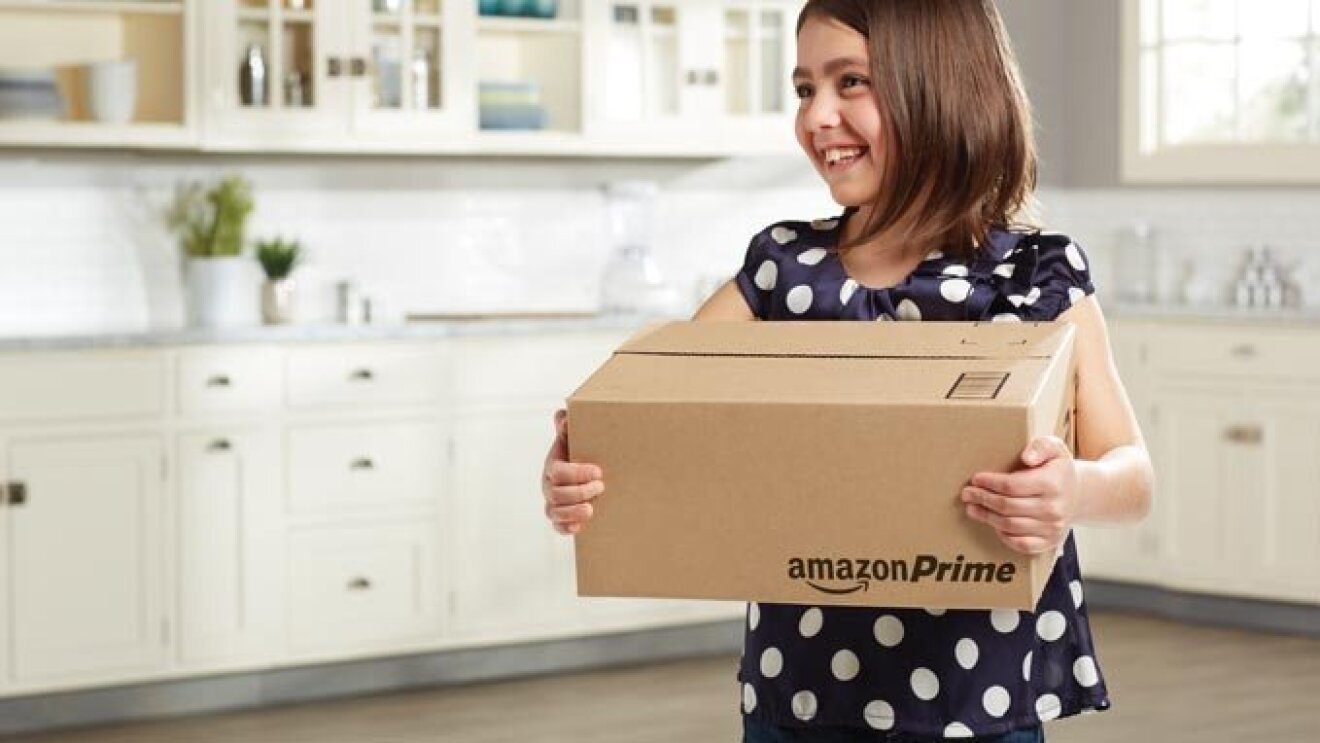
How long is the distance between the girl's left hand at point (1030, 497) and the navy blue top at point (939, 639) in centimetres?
22

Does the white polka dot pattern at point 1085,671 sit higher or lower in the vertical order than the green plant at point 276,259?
lower

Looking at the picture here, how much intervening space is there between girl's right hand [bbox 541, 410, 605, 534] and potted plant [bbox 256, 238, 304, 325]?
3876mm

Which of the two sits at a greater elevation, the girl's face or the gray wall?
the gray wall

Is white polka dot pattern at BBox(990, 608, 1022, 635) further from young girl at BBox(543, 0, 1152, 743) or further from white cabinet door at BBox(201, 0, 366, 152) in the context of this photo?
white cabinet door at BBox(201, 0, 366, 152)

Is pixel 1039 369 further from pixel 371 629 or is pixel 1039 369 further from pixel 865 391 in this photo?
pixel 371 629

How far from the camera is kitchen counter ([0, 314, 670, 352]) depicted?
4.68m

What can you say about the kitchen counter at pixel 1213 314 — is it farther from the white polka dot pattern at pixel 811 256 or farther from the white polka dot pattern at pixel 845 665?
the white polka dot pattern at pixel 845 665

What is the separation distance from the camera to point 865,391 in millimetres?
1410

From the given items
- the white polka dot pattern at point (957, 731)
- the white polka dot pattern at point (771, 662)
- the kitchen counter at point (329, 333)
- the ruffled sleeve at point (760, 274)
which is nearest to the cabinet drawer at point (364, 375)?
the kitchen counter at point (329, 333)

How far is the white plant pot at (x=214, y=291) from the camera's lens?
5.15m

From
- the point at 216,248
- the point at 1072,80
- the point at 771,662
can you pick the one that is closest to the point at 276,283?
the point at 216,248

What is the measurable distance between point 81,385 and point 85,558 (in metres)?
0.37

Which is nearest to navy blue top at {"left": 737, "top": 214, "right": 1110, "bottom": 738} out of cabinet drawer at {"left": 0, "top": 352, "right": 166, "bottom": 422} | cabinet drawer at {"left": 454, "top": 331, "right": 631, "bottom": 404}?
cabinet drawer at {"left": 0, "top": 352, "right": 166, "bottom": 422}

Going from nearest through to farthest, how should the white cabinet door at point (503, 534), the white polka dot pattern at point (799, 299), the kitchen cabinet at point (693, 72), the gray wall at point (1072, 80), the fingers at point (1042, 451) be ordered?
the fingers at point (1042, 451) < the white polka dot pattern at point (799, 299) < the white cabinet door at point (503, 534) < the kitchen cabinet at point (693, 72) < the gray wall at point (1072, 80)
